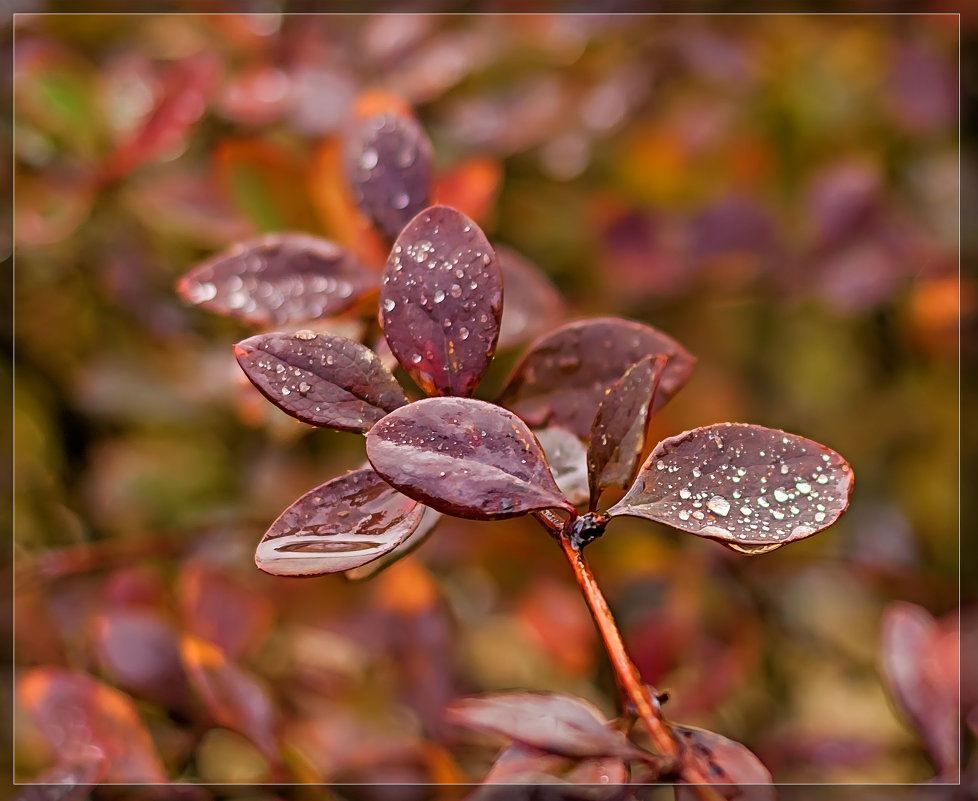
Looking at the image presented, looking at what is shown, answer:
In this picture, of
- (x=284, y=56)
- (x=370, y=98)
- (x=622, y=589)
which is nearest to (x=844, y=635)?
(x=622, y=589)

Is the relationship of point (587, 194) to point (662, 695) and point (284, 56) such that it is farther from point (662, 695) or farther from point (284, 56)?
point (662, 695)

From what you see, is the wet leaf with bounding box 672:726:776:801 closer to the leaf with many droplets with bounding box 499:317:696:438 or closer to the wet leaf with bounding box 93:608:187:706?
the leaf with many droplets with bounding box 499:317:696:438

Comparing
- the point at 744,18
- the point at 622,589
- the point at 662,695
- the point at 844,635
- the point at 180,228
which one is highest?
the point at 744,18

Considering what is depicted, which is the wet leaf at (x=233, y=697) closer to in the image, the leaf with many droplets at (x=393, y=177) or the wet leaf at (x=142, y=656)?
the wet leaf at (x=142, y=656)

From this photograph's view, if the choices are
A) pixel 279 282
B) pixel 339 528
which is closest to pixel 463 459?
pixel 339 528

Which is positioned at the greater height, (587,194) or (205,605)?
(587,194)

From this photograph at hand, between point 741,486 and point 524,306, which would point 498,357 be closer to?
point 524,306

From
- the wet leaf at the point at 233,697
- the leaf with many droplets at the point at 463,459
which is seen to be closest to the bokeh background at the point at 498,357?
the wet leaf at the point at 233,697

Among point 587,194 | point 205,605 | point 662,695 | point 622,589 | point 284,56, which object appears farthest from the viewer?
point 587,194
